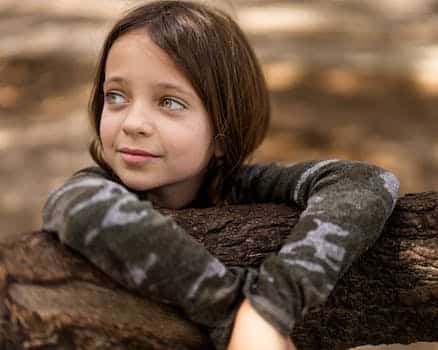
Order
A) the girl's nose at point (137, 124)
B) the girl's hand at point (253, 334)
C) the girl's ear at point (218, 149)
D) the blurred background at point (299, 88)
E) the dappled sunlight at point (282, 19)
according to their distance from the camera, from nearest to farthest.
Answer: the girl's hand at point (253, 334) < the girl's nose at point (137, 124) < the girl's ear at point (218, 149) < the blurred background at point (299, 88) < the dappled sunlight at point (282, 19)

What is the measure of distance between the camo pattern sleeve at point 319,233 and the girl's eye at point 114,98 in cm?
31

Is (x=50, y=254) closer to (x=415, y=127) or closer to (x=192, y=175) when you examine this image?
(x=192, y=175)

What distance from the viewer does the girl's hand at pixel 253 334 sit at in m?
0.83

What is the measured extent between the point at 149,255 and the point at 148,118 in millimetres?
259

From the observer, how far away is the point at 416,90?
9.20 feet

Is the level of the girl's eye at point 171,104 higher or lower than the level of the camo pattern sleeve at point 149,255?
higher

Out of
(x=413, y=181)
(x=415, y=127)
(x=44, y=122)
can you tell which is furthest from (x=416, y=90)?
(x=44, y=122)

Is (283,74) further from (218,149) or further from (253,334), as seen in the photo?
(253,334)

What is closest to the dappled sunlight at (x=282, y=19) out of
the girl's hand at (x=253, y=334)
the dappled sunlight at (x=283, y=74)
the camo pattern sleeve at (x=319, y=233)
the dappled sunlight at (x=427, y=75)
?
the dappled sunlight at (x=283, y=74)

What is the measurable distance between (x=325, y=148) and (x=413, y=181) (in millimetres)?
367

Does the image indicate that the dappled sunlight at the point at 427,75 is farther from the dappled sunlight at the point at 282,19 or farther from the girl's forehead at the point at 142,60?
the girl's forehead at the point at 142,60

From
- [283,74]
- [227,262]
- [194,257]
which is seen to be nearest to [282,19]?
[283,74]

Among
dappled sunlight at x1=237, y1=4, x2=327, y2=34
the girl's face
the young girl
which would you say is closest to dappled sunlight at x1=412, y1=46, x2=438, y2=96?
dappled sunlight at x1=237, y1=4, x2=327, y2=34

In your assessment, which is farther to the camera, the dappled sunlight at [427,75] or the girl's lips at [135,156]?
the dappled sunlight at [427,75]
